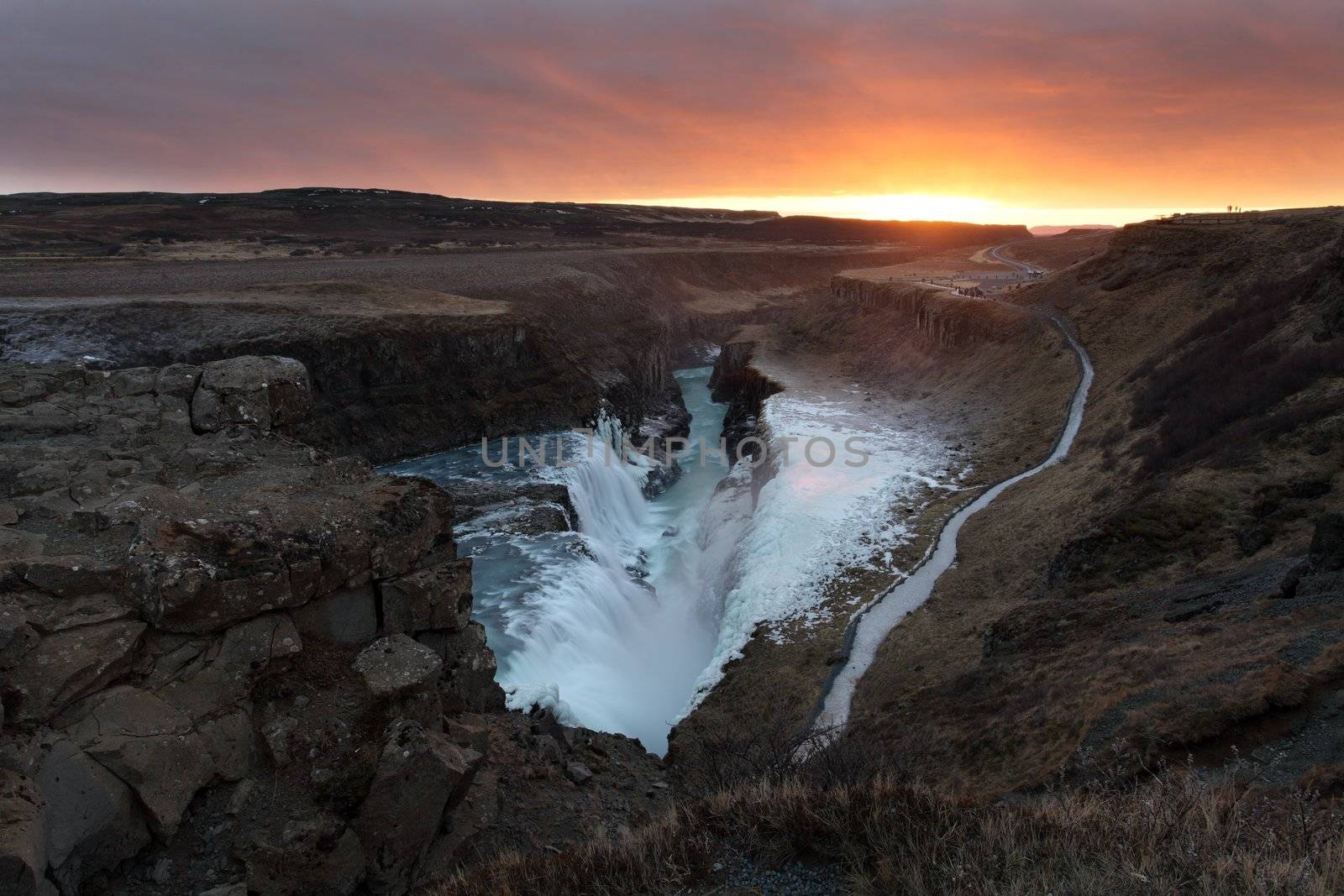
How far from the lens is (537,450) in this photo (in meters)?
40.2

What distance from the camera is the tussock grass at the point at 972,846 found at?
6.13m

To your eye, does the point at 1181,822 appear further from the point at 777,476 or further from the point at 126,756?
the point at 777,476

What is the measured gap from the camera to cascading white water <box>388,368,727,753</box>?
21.2 meters

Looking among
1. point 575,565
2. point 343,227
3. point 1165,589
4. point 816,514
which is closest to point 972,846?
point 1165,589

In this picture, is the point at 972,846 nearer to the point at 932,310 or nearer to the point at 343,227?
the point at 932,310

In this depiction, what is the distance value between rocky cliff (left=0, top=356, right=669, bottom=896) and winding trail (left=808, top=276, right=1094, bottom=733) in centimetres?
611

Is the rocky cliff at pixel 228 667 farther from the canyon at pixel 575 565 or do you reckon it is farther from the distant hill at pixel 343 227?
the distant hill at pixel 343 227

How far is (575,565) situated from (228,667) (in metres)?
18.1

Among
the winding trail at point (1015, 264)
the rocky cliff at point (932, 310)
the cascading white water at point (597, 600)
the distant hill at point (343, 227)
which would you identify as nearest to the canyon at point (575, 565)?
the cascading white water at point (597, 600)

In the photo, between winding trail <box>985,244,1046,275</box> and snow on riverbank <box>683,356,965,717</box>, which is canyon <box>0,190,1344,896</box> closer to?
snow on riverbank <box>683,356,965,717</box>

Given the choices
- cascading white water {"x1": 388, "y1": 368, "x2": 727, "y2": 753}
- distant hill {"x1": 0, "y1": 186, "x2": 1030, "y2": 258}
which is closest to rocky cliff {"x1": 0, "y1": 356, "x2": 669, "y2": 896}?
cascading white water {"x1": 388, "y1": 368, "x2": 727, "y2": 753}

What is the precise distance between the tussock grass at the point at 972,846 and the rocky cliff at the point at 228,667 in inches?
65.6

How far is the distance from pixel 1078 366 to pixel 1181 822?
4271 cm

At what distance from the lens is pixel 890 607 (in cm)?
2441
